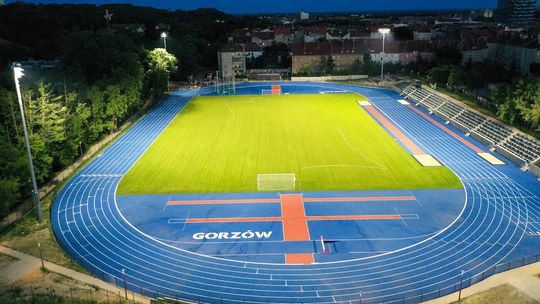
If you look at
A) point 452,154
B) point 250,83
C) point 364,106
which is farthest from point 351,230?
point 250,83

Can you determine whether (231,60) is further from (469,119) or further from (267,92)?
(469,119)

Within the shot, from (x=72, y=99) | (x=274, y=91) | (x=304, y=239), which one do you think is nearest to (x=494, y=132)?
(x=304, y=239)

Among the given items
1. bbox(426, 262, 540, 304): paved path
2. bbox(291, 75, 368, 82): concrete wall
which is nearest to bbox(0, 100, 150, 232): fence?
bbox(426, 262, 540, 304): paved path

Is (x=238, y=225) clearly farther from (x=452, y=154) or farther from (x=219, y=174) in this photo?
(x=452, y=154)

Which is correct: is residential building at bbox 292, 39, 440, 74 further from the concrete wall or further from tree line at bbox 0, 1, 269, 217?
tree line at bbox 0, 1, 269, 217

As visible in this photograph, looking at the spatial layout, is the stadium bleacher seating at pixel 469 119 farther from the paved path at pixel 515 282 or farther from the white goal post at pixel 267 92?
the white goal post at pixel 267 92
